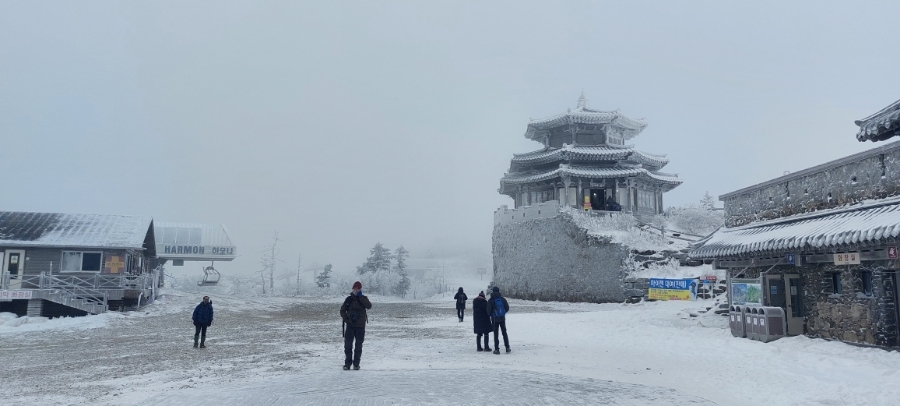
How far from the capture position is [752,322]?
14688mm

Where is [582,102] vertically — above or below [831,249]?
above

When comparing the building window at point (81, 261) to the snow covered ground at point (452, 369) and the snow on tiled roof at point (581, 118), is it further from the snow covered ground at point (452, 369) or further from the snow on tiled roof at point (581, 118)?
the snow on tiled roof at point (581, 118)

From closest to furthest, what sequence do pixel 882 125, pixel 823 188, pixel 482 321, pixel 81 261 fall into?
pixel 882 125
pixel 482 321
pixel 823 188
pixel 81 261

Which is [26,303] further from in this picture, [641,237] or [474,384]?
[641,237]

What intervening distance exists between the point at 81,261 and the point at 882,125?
33511 millimetres

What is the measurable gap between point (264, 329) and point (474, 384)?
44.9 ft

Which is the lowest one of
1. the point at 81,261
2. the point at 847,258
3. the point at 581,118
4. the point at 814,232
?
the point at 847,258

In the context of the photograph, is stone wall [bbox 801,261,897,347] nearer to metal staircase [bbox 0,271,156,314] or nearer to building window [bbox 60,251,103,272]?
metal staircase [bbox 0,271,156,314]

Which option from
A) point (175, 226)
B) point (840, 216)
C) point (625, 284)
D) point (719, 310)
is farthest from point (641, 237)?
point (175, 226)

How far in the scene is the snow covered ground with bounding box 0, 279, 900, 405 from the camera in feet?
28.4

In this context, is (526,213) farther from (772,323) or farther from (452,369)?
(452,369)

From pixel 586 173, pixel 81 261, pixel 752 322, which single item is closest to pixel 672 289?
pixel 586 173

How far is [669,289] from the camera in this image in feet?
106

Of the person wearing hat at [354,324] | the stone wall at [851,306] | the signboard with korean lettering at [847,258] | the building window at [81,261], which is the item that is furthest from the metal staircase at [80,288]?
the signboard with korean lettering at [847,258]
